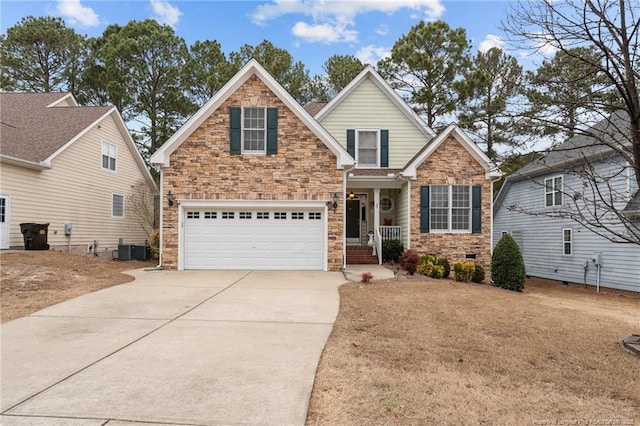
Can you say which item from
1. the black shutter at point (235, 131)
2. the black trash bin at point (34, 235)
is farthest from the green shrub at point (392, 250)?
the black trash bin at point (34, 235)

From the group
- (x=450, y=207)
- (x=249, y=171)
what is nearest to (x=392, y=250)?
(x=450, y=207)

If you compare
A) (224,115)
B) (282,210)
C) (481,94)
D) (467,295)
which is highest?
(481,94)

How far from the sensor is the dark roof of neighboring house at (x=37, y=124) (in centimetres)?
1595

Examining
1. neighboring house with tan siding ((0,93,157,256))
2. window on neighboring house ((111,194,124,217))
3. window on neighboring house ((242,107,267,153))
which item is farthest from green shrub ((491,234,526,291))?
window on neighboring house ((111,194,124,217))

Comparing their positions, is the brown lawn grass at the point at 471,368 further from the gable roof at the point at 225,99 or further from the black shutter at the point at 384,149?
the black shutter at the point at 384,149

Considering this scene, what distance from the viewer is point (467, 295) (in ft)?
36.0

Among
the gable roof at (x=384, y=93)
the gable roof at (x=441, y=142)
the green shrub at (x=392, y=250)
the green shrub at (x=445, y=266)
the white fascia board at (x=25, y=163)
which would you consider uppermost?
the gable roof at (x=384, y=93)

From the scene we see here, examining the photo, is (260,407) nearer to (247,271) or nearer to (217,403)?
(217,403)

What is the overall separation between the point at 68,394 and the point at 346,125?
15.4 metres

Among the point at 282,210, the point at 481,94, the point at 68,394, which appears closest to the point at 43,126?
the point at 282,210

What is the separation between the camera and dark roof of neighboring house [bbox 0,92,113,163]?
1595 centimetres

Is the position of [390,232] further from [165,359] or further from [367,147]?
[165,359]

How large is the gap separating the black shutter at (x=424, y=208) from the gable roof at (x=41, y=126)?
1408 cm

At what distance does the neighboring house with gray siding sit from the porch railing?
13.9 ft
